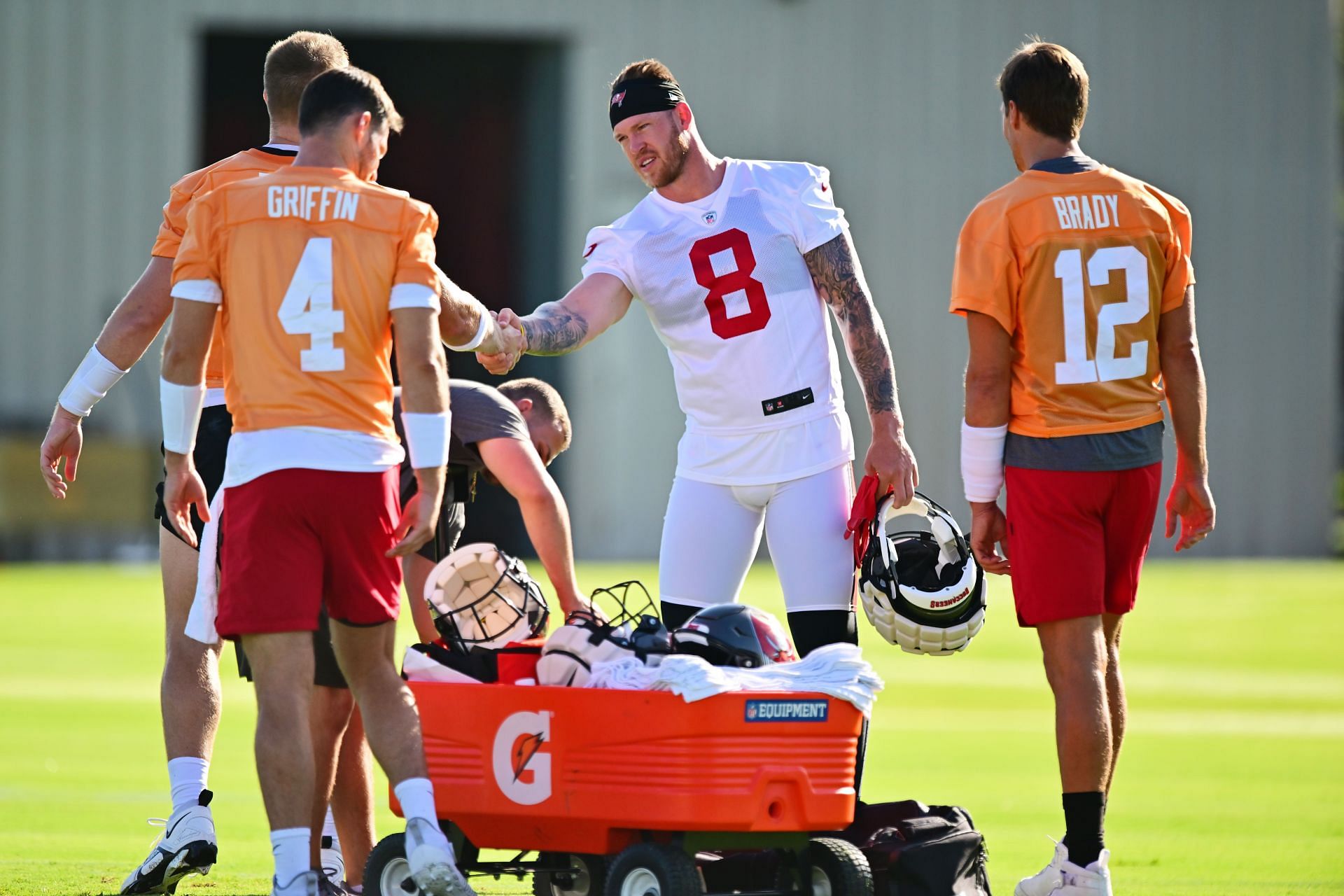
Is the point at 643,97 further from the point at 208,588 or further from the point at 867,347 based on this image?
the point at 208,588

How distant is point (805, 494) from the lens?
209 inches

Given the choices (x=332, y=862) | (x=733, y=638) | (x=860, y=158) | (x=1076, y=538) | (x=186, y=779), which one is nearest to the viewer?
(x=733, y=638)

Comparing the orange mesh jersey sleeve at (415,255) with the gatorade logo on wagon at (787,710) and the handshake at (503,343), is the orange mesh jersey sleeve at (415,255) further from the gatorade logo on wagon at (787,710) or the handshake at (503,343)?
the gatorade logo on wagon at (787,710)

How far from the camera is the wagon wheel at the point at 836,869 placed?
4.51m

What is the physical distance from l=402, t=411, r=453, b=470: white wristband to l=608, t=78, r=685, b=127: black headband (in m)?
1.36

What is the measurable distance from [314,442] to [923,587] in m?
1.71

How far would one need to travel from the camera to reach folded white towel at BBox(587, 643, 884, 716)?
4.31 m

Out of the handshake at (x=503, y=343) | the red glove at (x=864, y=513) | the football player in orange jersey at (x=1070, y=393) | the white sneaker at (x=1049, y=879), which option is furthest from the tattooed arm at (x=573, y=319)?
the white sneaker at (x=1049, y=879)

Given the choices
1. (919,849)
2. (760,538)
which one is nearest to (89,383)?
(760,538)

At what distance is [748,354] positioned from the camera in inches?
211

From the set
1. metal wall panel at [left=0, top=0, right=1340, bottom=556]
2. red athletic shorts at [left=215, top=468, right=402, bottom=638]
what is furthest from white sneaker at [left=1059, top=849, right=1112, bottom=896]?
metal wall panel at [left=0, top=0, right=1340, bottom=556]

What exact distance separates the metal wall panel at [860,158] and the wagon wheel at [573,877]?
897 inches

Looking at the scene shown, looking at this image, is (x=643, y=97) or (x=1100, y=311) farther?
(x=643, y=97)

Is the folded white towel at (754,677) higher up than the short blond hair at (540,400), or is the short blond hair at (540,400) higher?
the short blond hair at (540,400)
